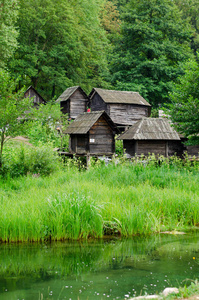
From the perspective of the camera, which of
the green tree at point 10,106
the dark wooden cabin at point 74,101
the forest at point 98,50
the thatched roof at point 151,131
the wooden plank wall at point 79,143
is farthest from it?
the forest at point 98,50

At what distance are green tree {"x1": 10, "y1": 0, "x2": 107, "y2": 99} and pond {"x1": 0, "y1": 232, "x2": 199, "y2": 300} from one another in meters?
35.2

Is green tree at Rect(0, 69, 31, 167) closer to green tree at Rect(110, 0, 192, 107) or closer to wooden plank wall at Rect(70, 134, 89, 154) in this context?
wooden plank wall at Rect(70, 134, 89, 154)

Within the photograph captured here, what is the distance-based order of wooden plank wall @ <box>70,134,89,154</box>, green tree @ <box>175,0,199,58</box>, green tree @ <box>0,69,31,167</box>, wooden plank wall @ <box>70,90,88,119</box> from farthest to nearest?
green tree @ <box>175,0,199,58</box>
wooden plank wall @ <box>70,90,88,119</box>
wooden plank wall @ <box>70,134,89,154</box>
green tree @ <box>0,69,31,167</box>

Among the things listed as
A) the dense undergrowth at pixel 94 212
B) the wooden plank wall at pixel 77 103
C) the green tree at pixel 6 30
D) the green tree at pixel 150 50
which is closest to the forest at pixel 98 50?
the green tree at pixel 150 50

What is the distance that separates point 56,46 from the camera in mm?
44156

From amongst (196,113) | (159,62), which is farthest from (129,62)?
(196,113)

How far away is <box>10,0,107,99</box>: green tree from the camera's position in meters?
42.2

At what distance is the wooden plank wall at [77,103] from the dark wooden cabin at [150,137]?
50.1ft

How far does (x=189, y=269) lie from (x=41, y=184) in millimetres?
7297

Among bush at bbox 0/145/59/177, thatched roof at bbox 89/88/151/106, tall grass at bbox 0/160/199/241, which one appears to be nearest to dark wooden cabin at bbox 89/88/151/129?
thatched roof at bbox 89/88/151/106

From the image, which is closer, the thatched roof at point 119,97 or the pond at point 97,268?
the pond at point 97,268

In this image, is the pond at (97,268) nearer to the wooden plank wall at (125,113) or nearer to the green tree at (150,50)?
the wooden plank wall at (125,113)

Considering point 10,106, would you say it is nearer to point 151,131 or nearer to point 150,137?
point 150,137

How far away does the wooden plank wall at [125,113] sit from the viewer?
35000mm
